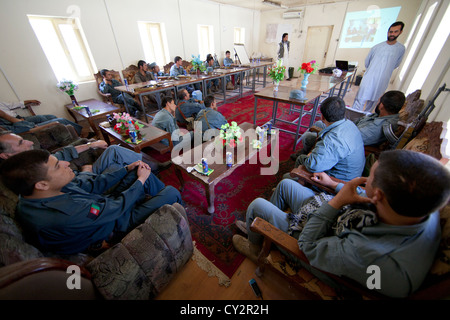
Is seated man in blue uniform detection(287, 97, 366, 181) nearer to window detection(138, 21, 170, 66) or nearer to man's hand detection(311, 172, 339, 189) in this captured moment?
man's hand detection(311, 172, 339, 189)

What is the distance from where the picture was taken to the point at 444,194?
23.8 inches

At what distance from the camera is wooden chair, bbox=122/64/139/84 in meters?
5.02

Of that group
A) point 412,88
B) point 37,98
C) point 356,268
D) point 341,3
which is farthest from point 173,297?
point 341,3

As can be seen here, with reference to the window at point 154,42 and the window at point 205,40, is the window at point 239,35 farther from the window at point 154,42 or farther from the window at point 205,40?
the window at point 154,42

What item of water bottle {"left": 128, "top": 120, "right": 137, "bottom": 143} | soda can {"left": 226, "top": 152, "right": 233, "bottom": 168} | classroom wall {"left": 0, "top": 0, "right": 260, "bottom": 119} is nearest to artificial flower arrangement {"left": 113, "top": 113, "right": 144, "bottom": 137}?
water bottle {"left": 128, "top": 120, "right": 137, "bottom": 143}

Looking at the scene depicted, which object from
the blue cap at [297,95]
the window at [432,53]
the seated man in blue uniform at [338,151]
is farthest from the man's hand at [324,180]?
the window at [432,53]

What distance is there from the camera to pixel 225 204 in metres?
2.09

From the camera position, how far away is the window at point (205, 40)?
7195mm

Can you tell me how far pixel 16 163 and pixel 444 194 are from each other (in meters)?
1.97

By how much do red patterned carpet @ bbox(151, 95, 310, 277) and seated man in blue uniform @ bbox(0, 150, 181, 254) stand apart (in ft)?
2.22

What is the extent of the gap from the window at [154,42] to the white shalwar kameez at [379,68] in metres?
5.87

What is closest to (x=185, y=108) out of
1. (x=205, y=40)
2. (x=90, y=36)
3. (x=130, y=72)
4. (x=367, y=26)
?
(x=130, y=72)

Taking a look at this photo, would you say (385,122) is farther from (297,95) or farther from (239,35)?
(239,35)
